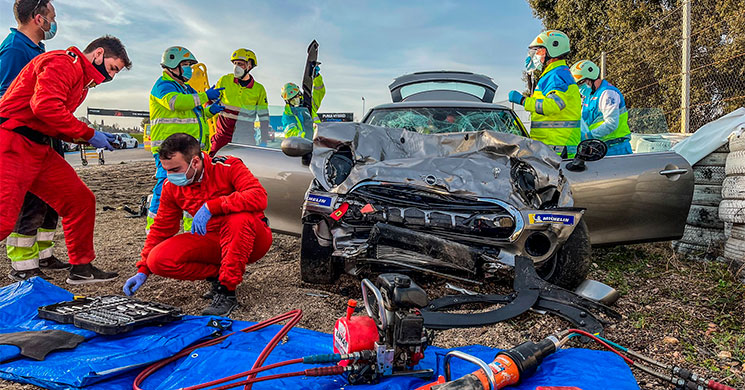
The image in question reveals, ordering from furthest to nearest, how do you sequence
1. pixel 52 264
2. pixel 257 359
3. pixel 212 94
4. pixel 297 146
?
pixel 212 94 → pixel 52 264 → pixel 297 146 → pixel 257 359

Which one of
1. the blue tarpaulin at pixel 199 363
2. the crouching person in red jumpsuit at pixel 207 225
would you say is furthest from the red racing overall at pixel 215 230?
the blue tarpaulin at pixel 199 363

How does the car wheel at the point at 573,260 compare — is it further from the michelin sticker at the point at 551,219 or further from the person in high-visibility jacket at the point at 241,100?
the person in high-visibility jacket at the point at 241,100

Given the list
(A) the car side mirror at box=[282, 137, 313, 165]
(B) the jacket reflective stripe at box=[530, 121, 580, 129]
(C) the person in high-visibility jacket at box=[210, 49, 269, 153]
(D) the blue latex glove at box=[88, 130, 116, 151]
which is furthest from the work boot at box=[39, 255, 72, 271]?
(B) the jacket reflective stripe at box=[530, 121, 580, 129]

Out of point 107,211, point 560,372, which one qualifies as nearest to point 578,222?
point 560,372

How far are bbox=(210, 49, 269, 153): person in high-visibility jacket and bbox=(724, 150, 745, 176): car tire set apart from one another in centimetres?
434

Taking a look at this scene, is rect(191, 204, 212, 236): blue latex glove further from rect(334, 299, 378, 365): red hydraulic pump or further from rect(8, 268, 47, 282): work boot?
rect(8, 268, 47, 282): work boot

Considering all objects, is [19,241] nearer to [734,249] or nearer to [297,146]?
[297,146]

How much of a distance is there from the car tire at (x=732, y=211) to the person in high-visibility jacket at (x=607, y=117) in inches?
59.5

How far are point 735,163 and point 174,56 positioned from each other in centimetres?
501

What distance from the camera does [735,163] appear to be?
151 inches

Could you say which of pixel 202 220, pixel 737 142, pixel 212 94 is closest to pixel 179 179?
pixel 202 220

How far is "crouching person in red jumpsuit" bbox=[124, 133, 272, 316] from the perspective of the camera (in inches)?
123

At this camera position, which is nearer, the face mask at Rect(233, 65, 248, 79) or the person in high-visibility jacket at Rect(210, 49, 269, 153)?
the person in high-visibility jacket at Rect(210, 49, 269, 153)

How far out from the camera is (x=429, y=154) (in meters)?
3.51
